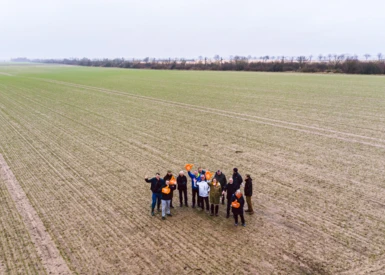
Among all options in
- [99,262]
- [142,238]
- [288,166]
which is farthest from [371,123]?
[99,262]

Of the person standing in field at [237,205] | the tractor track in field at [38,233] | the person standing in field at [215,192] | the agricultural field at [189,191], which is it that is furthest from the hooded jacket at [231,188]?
the tractor track in field at [38,233]

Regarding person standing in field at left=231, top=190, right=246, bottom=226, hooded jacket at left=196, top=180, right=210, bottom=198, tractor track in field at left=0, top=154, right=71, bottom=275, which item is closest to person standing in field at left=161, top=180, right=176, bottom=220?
hooded jacket at left=196, top=180, right=210, bottom=198

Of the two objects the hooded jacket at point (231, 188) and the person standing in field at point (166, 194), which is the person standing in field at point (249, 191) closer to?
the hooded jacket at point (231, 188)

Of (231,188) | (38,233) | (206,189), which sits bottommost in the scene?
(38,233)

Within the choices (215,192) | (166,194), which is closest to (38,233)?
(166,194)

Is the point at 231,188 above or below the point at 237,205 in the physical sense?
above

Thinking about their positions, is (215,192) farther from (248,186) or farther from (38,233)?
(38,233)

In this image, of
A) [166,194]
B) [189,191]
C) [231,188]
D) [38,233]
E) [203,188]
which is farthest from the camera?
[189,191]

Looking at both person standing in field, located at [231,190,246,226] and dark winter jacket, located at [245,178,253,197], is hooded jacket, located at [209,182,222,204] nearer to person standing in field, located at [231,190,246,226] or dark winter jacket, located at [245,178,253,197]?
person standing in field, located at [231,190,246,226]
